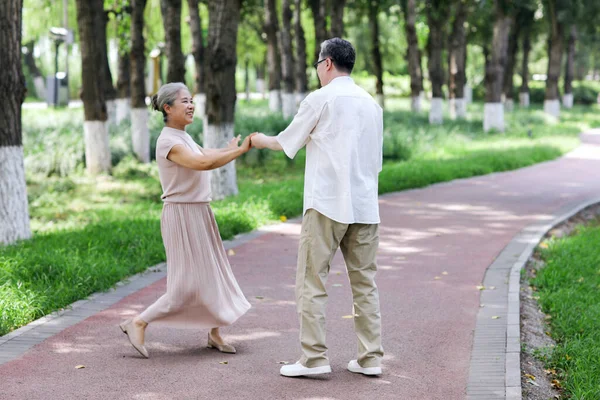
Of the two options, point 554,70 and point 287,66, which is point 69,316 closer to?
point 287,66

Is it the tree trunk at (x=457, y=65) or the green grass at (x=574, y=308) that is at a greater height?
the tree trunk at (x=457, y=65)

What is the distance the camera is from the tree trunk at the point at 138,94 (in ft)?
65.3

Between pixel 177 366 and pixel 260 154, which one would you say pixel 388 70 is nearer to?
pixel 260 154

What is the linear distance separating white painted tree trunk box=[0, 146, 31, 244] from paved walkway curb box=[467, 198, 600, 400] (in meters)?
5.01

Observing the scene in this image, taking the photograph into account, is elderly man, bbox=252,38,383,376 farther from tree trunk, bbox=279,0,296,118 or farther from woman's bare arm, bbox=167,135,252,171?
tree trunk, bbox=279,0,296,118

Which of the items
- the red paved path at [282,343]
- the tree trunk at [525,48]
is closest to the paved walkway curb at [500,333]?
Answer: the red paved path at [282,343]

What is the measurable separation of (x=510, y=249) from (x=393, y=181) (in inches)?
236

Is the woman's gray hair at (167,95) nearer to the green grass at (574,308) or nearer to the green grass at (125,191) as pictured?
the green grass at (125,191)

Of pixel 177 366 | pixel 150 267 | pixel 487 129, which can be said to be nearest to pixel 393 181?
pixel 150 267

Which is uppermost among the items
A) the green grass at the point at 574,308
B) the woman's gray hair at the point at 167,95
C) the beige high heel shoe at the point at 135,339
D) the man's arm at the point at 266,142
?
the woman's gray hair at the point at 167,95

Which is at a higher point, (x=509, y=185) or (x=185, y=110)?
(x=185, y=110)

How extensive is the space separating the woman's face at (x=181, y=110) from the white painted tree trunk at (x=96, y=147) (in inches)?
474

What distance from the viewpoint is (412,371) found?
19.6 feet

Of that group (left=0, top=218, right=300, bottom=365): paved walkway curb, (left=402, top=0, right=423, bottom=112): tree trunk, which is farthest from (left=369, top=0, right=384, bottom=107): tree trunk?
(left=0, top=218, right=300, bottom=365): paved walkway curb
